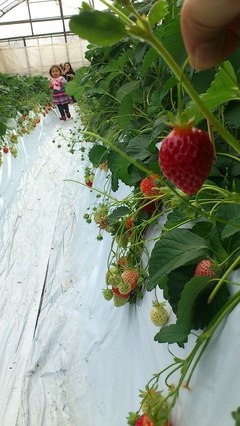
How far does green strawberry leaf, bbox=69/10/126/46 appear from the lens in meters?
0.24

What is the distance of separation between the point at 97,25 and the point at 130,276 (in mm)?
651

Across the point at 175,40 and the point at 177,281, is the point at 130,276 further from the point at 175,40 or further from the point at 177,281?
the point at 175,40

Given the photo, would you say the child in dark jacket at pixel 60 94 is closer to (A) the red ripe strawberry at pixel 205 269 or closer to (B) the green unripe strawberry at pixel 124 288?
(B) the green unripe strawberry at pixel 124 288

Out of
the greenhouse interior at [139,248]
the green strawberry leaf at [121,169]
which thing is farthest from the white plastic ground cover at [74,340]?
the green strawberry leaf at [121,169]

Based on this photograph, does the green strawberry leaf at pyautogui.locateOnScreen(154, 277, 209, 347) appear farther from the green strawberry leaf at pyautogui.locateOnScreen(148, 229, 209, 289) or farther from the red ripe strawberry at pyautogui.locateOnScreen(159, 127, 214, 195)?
the red ripe strawberry at pyautogui.locateOnScreen(159, 127, 214, 195)

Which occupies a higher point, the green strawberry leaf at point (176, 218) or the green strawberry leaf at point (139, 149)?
the green strawberry leaf at point (139, 149)

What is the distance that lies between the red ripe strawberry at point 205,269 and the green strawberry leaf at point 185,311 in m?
0.02

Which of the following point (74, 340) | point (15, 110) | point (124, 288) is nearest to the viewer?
point (124, 288)

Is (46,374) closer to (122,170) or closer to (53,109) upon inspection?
(122,170)

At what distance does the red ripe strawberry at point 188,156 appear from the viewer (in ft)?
0.86

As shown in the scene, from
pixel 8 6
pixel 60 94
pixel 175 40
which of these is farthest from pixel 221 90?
pixel 8 6

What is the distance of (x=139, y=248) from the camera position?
88cm

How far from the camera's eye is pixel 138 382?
807 millimetres

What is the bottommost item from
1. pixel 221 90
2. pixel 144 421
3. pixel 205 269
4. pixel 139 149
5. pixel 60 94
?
pixel 144 421
